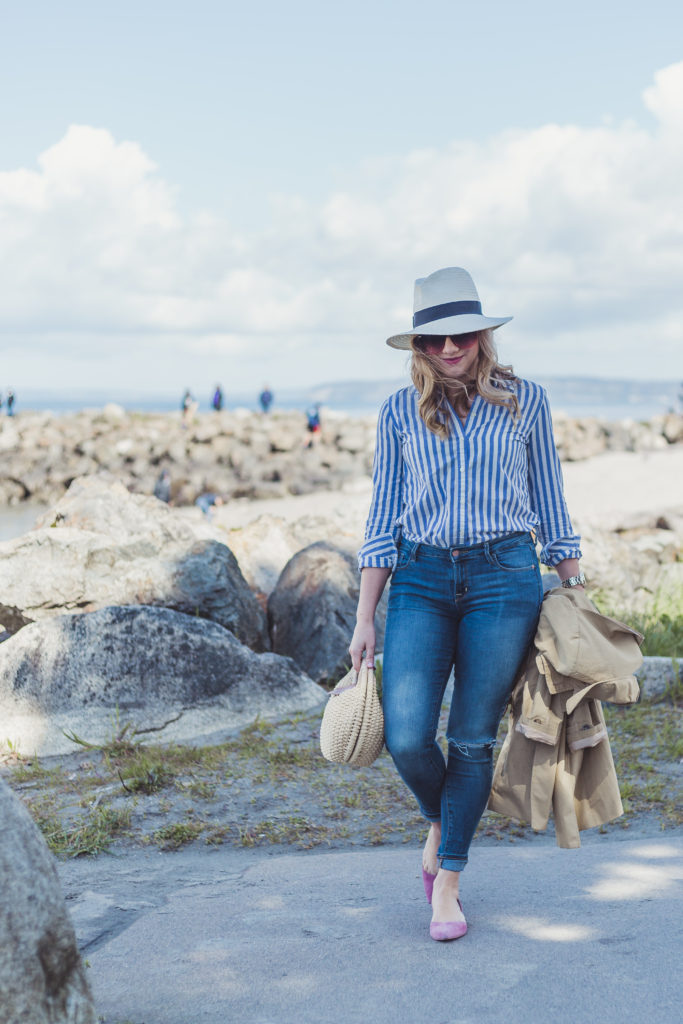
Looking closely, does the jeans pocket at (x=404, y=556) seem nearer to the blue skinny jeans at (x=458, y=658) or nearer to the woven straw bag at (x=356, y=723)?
the blue skinny jeans at (x=458, y=658)

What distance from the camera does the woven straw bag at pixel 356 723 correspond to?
3.15 meters

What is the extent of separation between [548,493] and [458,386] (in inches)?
18.3

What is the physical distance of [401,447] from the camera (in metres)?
3.25

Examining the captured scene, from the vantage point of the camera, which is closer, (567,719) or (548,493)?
(567,719)

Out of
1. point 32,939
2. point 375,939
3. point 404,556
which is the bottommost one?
point 375,939

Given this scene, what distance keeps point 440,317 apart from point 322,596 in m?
3.93

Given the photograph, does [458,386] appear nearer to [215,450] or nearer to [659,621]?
[659,621]

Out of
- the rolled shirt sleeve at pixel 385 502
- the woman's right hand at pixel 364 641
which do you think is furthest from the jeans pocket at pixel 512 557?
the woman's right hand at pixel 364 641

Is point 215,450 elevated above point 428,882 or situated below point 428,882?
above

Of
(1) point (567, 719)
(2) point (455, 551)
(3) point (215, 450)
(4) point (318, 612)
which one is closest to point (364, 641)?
(2) point (455, 551)

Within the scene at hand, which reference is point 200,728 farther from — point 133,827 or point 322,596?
point 322,596

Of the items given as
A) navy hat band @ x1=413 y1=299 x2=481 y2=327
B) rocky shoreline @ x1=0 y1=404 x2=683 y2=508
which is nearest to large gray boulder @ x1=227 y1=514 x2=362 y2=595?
navy hat band @ x1=413 y1=299 x2=481 y2=327

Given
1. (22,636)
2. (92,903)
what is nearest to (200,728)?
(22,636)

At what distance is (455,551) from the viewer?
3.05 metres
